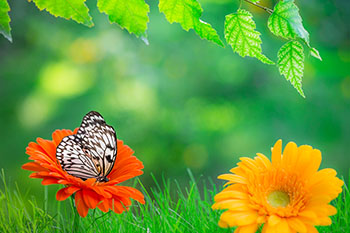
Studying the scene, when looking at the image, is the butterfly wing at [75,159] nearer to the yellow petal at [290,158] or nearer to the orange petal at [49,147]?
the orange petal at [49,147]

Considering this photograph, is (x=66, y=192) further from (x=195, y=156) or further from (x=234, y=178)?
(x=195, y=156)

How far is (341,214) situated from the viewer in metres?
0.70

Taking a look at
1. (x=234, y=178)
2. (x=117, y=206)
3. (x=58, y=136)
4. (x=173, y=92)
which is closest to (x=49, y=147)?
(x=58, y=136)

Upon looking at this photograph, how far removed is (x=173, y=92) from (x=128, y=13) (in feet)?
5.43

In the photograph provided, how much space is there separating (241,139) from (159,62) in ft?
1.74

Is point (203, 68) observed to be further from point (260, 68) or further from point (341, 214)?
point (341, 214)

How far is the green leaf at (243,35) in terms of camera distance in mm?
511

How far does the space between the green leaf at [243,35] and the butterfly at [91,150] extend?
0.67 feet

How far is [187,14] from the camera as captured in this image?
0.52 meters

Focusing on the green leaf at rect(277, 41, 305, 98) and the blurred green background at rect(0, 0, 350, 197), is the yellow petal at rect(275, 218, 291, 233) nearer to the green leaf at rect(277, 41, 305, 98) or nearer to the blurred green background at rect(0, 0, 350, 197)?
the green leaf at rect(277, 41, 305, 98)

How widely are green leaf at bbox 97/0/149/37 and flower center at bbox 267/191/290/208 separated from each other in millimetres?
237

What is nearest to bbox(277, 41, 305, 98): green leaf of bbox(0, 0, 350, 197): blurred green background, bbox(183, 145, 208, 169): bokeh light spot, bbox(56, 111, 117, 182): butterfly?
bbox(56, 111, 117, 182): butterfly

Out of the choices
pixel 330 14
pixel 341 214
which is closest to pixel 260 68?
pixel 330 14

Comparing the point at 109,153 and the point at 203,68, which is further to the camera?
the point at 203,68
